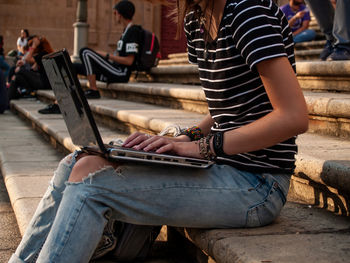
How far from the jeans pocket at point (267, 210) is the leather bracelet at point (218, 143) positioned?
0.68ft

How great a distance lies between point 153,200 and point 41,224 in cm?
47

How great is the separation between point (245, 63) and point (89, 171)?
0.62 meters

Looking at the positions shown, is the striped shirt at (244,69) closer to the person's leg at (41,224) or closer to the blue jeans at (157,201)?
the blue jeans at (157,201)

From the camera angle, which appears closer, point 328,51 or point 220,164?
point 220,164

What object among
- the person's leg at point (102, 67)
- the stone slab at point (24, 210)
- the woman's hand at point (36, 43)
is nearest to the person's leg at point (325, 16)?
the stone slab at point (24, 210)

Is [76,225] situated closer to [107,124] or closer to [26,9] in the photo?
[107,124]

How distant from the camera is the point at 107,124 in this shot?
18.5ft

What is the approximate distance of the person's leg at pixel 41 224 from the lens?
2021 mm

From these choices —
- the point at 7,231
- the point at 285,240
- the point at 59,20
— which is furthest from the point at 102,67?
the point at 59,20

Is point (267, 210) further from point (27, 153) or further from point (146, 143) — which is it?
point (27, 153)

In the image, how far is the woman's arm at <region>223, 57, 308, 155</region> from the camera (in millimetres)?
1761

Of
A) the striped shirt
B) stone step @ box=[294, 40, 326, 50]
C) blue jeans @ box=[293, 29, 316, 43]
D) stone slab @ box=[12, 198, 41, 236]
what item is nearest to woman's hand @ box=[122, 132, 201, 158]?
the striped shirt

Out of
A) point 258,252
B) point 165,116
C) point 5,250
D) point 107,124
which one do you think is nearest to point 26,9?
point 107,124

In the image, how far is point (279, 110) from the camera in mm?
1787
